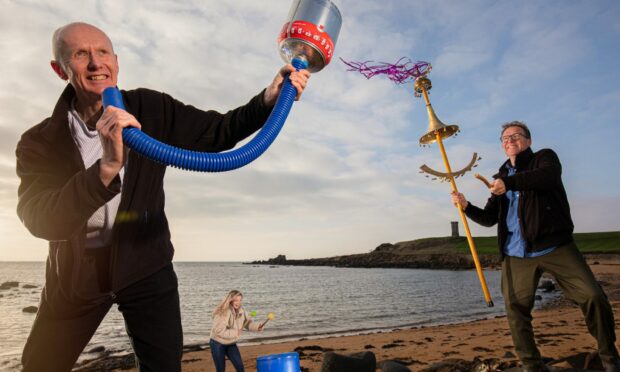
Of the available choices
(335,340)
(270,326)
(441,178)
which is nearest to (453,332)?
(335,340)

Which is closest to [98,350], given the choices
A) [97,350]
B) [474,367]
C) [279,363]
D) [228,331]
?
[97,350]

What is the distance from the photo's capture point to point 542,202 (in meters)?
5.22

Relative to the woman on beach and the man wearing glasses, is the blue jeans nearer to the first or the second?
the woman on beach

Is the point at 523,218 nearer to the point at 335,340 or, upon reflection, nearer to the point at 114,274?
the point at 114,274

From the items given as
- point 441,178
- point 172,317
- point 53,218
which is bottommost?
point 172,317

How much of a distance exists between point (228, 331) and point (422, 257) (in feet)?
359

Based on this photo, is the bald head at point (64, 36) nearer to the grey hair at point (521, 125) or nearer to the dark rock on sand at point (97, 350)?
the grey hair at point (521, 125)

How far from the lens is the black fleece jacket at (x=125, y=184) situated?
7.39 ft

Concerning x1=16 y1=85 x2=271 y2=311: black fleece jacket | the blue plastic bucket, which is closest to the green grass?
x1=16 y1=85 x2=271 y2=311: black fleece jacket

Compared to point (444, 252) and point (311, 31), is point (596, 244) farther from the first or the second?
point (311, 31)

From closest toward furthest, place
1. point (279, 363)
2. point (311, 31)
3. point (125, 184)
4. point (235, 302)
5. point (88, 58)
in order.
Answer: point (279, 363)
point (88, 58)
point (125, 184)
point (311, 31)
point (235, 302)

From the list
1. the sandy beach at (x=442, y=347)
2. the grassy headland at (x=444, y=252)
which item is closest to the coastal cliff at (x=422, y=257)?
the grassy headland at (x=444, y=252)

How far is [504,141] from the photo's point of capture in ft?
18.9

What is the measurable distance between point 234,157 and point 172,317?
4.09 ft
